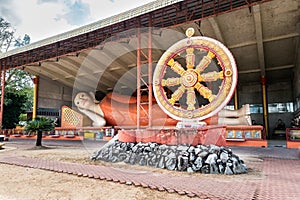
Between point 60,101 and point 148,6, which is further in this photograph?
point 60,101

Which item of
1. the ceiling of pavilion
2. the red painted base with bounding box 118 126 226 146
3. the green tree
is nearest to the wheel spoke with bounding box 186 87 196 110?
the red painted base with bounding box 118 126 226 146

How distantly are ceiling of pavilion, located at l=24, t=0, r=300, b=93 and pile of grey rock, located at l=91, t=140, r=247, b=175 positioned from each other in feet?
14.0

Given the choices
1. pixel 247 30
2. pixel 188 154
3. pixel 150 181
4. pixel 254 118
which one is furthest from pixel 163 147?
pixel 254 118

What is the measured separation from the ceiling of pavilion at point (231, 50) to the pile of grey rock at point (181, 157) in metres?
4.25

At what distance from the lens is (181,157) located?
4.69 meters

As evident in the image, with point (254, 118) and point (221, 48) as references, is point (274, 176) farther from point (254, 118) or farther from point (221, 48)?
point (254, 118)

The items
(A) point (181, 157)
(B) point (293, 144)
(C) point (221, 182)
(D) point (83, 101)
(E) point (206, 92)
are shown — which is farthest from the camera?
(D) point (83, 101)

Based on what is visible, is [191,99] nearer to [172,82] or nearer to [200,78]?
[200,78]

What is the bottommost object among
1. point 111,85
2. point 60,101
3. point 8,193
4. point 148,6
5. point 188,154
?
point 8,193

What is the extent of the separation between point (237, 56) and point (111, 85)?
10.4m

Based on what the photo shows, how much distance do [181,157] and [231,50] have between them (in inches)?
361

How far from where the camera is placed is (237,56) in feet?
41.3

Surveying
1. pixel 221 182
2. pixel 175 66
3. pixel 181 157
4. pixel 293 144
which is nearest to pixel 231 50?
pixel 293 144

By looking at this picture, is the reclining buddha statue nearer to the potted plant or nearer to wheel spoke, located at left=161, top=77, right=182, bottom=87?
the potted plant
